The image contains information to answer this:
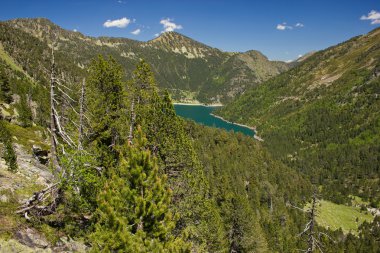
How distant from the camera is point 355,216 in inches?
6265

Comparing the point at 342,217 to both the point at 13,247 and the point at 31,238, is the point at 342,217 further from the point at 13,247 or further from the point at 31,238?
the point at 13,247

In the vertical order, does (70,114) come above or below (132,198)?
above

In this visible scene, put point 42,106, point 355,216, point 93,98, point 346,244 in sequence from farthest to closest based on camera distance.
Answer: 1. point 355,216
2. point 346,244
3. point 42,106
4. point 93,98

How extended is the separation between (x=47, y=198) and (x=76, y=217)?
2.51 metres

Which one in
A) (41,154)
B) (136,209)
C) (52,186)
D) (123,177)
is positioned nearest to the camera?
(136,209)

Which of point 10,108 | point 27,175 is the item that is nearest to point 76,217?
point 27,175

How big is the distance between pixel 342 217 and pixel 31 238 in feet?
545

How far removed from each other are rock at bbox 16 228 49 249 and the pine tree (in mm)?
2849

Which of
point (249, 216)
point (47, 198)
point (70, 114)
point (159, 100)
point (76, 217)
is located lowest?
point (249, 216)

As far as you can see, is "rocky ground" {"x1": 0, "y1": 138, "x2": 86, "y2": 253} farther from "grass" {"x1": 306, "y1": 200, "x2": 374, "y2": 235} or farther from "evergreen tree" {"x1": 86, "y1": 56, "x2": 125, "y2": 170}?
"grass" {"x1": 306, "y1": 200, "x2": 374, "y2": 235}

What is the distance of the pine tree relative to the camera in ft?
58.9

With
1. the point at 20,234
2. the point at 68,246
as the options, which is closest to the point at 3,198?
the point at 20,234

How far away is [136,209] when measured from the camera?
734 inches

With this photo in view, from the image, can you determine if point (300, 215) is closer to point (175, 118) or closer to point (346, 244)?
point (346, 244)
